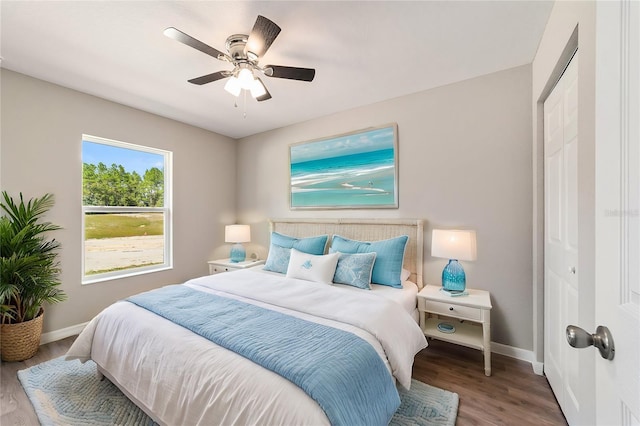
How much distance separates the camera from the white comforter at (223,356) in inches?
45.2

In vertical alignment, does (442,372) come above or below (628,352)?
below

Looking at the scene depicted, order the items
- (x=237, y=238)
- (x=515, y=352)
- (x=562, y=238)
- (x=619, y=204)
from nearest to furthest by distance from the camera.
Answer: (x=619, y=204) → (x=562, y=238) → (x=515, y=352) → (x=237, y=238)

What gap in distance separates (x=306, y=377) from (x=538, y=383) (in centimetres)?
201

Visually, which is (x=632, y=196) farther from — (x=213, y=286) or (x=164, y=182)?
(x=164, y=182)

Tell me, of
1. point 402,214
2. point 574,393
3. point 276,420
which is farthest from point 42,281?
point 574,393

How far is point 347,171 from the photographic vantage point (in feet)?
10.9

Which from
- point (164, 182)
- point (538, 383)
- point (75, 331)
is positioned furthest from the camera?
point (164, 182)

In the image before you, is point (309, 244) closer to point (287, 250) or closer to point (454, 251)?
point (287, 250)

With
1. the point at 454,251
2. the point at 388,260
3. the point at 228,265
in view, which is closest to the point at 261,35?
the point at 388,260

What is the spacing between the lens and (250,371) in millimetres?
1255

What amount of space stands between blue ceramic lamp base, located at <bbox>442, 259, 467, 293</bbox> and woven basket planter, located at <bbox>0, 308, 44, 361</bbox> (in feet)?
12.1

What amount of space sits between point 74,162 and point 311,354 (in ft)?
10.4

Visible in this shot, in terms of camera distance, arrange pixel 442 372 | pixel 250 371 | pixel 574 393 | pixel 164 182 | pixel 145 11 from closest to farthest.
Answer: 1. pixel 250 371
2. pixel 574 393
3. pixel 145 11
4. pixel 442 372
5. pixel 164 182

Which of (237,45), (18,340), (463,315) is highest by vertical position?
(237,45)
